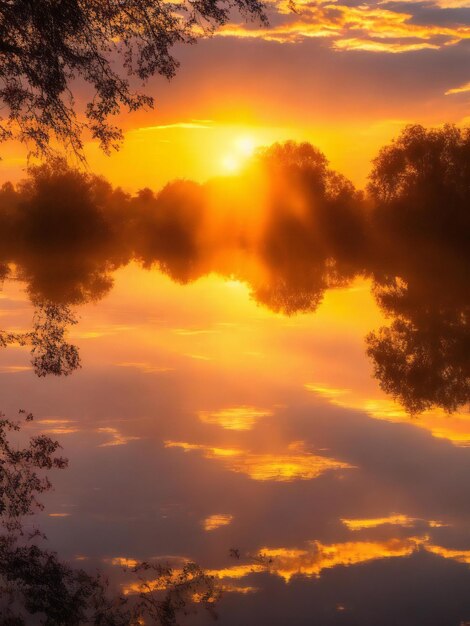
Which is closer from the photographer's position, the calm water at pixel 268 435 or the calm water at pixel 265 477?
the calm water at pixel 265 477

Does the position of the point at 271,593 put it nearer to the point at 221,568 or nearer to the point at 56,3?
the point at 221,568

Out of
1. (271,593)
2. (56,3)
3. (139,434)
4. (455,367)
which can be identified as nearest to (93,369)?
(139,434)

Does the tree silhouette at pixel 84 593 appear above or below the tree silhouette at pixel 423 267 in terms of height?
above

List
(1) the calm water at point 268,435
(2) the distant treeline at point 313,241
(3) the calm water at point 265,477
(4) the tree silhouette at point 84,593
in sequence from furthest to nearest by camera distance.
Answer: (2) the distant treeline at point 313,241 < (1) the calm water at point 268,435 < (3) the calm water at point 265,477 < (4) the tree silhouette at point 84,593

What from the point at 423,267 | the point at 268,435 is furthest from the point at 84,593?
the point at 423,267

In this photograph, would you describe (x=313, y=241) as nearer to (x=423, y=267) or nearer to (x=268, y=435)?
(x=423, y=267)

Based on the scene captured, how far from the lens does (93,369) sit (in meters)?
23.1

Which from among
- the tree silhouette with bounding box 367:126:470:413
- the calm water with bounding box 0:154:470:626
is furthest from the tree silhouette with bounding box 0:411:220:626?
the tree silhouette with bounding box 367:126:470:413

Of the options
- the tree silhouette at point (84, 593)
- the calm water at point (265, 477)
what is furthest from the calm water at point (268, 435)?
the tree silhouette at point (84, 593)

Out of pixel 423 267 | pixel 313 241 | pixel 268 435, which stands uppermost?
pixel 268 435

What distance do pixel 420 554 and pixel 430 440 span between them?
19.4 ft

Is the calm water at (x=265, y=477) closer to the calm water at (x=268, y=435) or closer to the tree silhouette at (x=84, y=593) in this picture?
the calm water at (x=268, y=435)

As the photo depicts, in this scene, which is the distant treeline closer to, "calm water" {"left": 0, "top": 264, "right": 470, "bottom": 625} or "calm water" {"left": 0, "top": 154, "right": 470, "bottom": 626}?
"calm water" {"left": 0, "top": 154, "right": 470, "bottom": 626}

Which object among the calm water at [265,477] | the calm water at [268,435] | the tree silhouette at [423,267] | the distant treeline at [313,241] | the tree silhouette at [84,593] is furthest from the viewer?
the distant treeline at [313,241]
